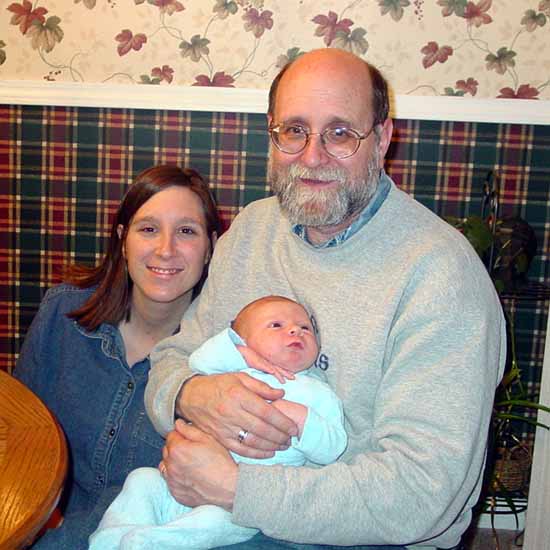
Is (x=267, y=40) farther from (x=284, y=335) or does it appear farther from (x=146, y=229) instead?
(x=284, y=335)

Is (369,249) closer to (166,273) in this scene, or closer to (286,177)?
(286,177)

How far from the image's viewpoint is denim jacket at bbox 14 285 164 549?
1.72m

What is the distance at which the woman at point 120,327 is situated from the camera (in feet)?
5.71

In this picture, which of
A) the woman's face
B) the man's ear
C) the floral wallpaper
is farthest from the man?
the floral wallpaper

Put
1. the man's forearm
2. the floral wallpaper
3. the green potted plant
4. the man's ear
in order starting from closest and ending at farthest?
the man's forearm < the man's ear < the green potted plant < the floral wallpaper

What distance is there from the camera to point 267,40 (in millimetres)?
2713

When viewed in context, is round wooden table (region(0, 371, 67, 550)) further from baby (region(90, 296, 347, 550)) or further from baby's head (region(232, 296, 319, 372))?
baby's head (region(232, 296, 319, 372))

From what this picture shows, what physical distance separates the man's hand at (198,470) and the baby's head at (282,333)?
0.20 m

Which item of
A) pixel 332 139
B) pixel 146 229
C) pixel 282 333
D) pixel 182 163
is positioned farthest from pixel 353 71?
pixel 182 163

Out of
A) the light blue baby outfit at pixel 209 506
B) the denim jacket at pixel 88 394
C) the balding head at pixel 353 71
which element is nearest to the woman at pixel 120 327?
the denim jacket at pixel 88 394

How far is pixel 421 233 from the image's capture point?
4.63ft

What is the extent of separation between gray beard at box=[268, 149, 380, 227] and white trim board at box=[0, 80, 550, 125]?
1.24 meters

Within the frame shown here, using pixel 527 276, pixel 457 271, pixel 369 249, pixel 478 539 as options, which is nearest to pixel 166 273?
pixel 369 249

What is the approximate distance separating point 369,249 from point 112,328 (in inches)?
30.0
